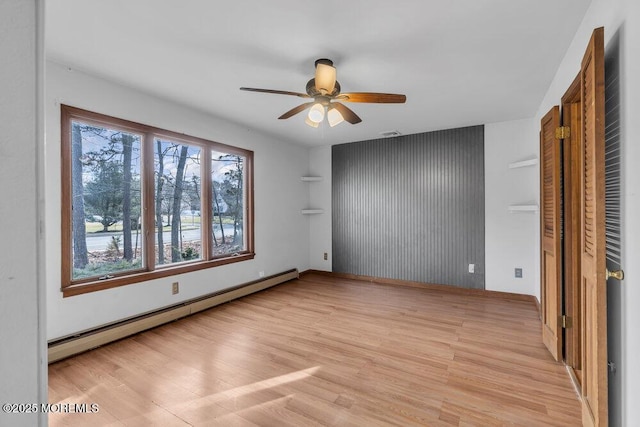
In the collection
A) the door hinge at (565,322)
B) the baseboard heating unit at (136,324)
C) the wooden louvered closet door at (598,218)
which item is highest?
the wooden louvered closet door at (598,218)

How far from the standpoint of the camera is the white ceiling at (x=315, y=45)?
5.96 ft

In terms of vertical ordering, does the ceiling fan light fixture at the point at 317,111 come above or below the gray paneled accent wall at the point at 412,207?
above

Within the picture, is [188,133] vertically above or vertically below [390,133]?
below

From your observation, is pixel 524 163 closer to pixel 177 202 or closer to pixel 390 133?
pixel 390 133

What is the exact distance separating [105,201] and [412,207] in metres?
4.03

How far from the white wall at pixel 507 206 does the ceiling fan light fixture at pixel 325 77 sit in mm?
2937

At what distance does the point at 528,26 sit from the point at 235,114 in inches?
120

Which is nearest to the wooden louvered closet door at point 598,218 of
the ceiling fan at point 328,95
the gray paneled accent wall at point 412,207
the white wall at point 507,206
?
the ceiling fan at point 328,95

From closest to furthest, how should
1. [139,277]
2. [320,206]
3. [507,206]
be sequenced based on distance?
1. [139,277]
2. [507,206]
3. [320,206]

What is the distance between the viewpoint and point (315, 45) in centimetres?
219

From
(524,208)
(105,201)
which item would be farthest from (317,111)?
(524,208)

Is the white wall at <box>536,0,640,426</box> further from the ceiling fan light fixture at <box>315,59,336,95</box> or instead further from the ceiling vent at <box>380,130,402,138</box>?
the ceiling vent at <box>380,130,402,138</box>

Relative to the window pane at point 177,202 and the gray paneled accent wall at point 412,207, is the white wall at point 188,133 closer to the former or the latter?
the window pane at point 177,202
